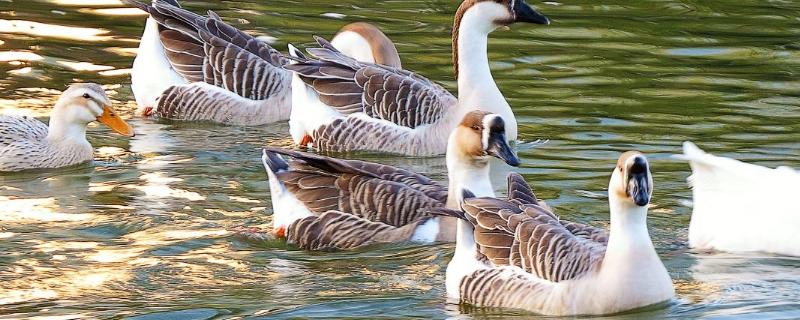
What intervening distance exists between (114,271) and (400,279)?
1.53 m

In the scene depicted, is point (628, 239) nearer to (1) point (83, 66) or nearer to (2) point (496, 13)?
(2) point (496, 13)

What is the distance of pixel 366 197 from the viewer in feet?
33.3

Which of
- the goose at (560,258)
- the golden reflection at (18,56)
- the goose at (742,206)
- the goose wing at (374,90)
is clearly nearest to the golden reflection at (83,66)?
the golden reflection at (18,56)

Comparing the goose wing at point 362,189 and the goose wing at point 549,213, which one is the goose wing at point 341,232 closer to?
the goose wing at point 362,189

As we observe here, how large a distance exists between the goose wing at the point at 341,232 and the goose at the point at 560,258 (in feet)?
3.70

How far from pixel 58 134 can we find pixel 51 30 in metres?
4.49

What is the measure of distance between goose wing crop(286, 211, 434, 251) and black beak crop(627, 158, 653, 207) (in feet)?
7.01

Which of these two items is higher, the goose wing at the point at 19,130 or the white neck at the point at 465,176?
the white neck at the point at 465,176

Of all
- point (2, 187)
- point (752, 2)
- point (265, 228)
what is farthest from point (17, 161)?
point (752, 2)

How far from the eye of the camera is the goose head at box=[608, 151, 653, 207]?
26.2 feet

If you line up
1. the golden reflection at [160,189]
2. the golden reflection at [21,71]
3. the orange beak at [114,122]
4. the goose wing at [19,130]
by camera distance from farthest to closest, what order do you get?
the golden reflection at [21,71]
the orange beak at [114,122]
the goose wing at [19,130]
the golden reflection at [160,189]

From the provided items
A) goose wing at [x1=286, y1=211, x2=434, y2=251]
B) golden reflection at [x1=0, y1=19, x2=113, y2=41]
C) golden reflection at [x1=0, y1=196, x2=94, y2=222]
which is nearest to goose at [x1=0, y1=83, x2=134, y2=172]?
golden reflection at [x1=0, y1=196, x2=94, y2=222]

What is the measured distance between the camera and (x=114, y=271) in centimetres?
947

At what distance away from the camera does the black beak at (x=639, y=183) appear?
7996mm
